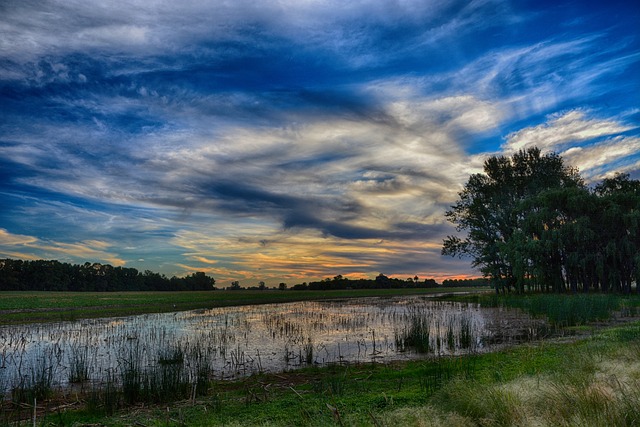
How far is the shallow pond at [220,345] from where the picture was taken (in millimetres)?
13281

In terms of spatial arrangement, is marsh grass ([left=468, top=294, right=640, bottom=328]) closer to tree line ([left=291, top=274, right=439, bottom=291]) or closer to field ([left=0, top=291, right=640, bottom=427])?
field ([left=0, top=291, right=640, bottom=427])

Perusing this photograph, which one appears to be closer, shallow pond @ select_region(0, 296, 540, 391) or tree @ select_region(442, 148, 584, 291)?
shallow pond @ select_region(0, 296, 540, 391)

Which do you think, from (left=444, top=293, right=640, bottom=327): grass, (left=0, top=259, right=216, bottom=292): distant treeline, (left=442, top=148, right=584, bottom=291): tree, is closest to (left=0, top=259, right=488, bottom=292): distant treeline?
(left=0, top=259, right=216, bottom=292): distant treeline

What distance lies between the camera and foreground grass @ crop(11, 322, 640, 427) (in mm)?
5988

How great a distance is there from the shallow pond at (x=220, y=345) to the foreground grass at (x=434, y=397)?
200 centimetres

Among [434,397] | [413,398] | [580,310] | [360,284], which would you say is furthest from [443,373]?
[360,284]

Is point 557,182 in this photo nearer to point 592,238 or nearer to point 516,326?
point 592,238

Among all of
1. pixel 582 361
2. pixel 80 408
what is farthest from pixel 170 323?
pixel 582 361

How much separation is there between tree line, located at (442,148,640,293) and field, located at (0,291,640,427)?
32.4 metres

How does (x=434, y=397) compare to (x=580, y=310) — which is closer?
(x=434, y=397)

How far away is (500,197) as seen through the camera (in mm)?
56156

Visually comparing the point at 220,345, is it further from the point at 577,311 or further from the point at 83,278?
the point at 83,278

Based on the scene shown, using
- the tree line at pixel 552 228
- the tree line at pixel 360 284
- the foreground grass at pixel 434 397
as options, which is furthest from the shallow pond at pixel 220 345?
the tree line at pixel 360 284

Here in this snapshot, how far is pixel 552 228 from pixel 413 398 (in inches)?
1747
